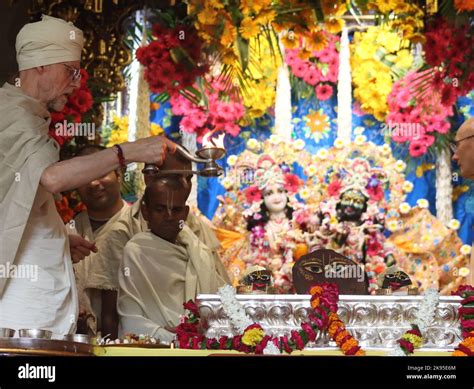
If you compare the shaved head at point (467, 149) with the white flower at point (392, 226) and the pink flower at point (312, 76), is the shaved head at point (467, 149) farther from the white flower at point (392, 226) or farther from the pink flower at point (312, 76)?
the pink flower at point (312, 76)

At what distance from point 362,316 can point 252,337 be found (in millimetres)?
560

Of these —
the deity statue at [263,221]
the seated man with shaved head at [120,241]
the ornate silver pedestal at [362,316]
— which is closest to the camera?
the ornate silver pedestal at [362,316]

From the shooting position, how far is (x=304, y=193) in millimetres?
7535

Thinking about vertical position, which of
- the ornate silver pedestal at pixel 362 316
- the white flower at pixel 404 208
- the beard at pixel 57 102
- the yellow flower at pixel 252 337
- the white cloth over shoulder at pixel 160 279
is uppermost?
the beard at pixel 57 102

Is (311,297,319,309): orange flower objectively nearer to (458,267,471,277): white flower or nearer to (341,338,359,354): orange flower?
(341,338,359,354): orange flower

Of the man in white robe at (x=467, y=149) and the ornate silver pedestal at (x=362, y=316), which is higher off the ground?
the man in white robe at (x=467, y=149)

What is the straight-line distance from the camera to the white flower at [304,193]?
7.52m

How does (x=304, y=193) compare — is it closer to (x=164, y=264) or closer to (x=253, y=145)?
(x=253, y=145)

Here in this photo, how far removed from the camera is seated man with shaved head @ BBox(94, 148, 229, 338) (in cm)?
651

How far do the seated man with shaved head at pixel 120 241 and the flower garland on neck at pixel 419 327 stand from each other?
1.75 meters

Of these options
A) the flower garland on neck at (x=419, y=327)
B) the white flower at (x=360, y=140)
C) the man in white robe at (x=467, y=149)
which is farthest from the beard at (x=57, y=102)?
the white flower at (x=360, y=140)

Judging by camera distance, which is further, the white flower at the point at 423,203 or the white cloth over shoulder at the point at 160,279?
the white flower at the point at 423,203

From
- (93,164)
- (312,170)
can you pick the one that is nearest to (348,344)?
(93,164)

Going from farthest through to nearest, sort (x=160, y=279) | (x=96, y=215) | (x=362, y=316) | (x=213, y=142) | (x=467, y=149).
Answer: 1. (x=96, y=215)
2. (x=160, y=279)
3. (x=467, y=149)
4. (x=213, y=142)
5. (x=362, y=316)
